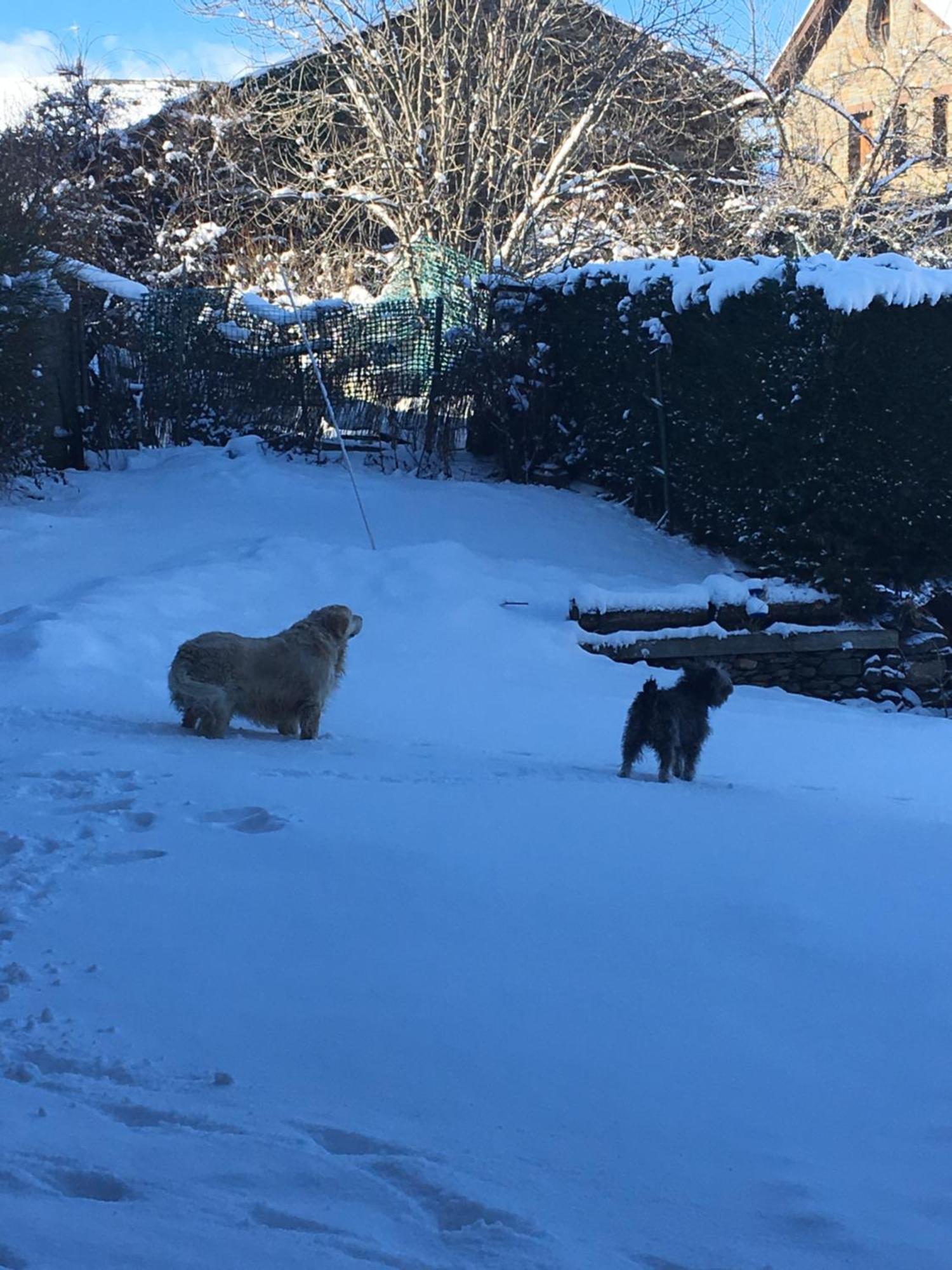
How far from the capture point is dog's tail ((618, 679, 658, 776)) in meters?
6.93

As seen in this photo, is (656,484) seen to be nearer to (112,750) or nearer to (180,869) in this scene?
(112,750)

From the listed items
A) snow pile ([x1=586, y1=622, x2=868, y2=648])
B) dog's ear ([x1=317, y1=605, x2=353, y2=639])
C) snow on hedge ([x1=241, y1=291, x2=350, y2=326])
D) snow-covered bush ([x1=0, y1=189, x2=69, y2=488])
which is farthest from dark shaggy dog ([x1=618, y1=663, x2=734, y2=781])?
snow on hedge ([x1=241, y1=291, x2=350, y2=326])

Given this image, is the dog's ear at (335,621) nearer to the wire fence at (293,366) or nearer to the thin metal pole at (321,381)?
the thin metal pole at (321,381)

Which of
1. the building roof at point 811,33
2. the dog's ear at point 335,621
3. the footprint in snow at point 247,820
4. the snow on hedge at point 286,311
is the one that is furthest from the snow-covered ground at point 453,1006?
the building roof at point 811,33

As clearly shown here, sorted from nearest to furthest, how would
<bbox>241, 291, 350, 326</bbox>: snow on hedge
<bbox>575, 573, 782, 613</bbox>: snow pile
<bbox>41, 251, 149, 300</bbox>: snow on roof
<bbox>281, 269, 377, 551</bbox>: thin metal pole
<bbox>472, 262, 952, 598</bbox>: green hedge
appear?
<bbox>575, 573, 782, 613</bbox>: snow pile, <bbox>472, 262, 952, 598</bbox>: green hedge, <bbox>281, 269, 377, 551</bbox>: thin metal pole, <bbox>241, 291, 350, 326</bbox>: snow on hedge, <bbox>41, 251, 149, 300</bbox>: snow on roof

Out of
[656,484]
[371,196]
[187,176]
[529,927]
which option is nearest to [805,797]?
[529,927]

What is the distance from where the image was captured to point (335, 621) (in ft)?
24.6

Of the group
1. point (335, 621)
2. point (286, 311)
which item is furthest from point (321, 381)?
point (335, 621)

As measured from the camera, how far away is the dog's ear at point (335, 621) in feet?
24.6

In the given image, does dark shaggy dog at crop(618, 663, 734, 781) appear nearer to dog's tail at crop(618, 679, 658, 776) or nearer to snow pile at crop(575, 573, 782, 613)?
dog's tail at crop(618, 679, 658, 776)

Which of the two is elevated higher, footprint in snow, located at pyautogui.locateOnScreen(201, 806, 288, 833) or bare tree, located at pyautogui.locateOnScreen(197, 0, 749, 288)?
bare tree, located at pyautogui.locateOnScreen(197, 0, 749, 288)

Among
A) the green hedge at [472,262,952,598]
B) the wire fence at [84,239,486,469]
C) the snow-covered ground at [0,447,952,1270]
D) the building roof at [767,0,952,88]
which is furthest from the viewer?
the building roof at [767,0,952,88]

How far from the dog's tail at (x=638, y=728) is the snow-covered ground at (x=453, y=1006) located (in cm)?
24

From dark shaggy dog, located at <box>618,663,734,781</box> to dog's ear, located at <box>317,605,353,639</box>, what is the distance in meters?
1.73
